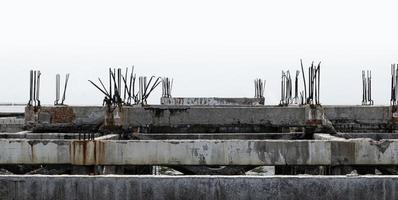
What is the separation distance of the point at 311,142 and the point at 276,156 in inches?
22.3

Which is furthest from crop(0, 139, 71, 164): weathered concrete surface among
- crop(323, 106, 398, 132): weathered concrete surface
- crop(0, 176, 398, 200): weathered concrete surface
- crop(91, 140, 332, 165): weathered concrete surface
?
crop(323, 106, 398, 132): weathered concrete surface

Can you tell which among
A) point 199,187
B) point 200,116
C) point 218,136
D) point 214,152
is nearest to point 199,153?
point 214,152

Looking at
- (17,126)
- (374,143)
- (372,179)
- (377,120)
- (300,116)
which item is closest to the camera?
(372,179)

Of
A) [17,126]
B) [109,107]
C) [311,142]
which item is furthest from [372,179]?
[17,126]

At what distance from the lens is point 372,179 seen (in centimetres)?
546

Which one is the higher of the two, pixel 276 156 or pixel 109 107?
pixel 109 107

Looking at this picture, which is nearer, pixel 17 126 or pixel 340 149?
pixel 340 149

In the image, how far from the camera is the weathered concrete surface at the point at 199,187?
5461 millimetres

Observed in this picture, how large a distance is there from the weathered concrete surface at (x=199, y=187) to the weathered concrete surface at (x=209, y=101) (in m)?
17.0

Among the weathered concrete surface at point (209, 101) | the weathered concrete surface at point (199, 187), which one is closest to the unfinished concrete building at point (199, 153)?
the weathered concrete surface at point (199, 187)

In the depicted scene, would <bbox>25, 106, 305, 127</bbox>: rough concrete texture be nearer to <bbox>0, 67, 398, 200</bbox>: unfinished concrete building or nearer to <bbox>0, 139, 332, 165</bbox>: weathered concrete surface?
<bbox>0, 67, 398, 200</bbox>: unfinished concrete building

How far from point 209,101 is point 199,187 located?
18514 millimetres

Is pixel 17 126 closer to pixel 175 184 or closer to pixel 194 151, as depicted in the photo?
pixel 194 151

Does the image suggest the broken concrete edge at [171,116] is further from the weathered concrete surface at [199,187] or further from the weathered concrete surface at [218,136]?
the weathered concrete surface at [199,187]
